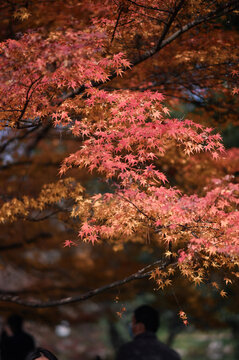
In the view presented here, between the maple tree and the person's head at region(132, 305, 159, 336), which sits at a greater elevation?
the maple tree

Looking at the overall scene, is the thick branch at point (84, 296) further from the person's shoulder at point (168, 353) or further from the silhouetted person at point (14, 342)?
the silhouetted person at point (14, 342)

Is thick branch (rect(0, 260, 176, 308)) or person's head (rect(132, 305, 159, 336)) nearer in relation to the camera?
person's head (rect(132, 305, 159, 336))

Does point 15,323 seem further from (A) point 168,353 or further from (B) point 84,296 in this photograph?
(B) point 84,296

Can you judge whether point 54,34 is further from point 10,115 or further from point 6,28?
point 6,28

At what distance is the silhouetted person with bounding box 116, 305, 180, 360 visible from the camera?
2.74 m

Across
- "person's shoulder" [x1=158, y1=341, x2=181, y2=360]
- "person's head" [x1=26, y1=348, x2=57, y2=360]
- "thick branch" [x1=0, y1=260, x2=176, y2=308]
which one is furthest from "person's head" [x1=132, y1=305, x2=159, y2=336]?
"thick branch" [x1=0, y1=260, x2=176, y2=308]

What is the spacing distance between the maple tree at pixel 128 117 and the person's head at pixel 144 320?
1.15m

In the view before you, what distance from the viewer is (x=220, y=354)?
1538cm

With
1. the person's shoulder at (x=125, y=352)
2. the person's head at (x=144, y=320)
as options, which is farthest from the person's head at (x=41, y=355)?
the person's head at (x=144, y=320)

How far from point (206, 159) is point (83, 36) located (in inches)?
203

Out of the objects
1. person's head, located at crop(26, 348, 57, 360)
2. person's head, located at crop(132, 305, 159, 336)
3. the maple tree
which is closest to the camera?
person's head, located at crop(26, 348, 57, 360)

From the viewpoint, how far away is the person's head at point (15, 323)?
3467 mm

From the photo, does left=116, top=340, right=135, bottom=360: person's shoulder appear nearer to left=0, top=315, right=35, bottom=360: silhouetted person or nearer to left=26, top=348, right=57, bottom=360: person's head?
left=26, top=348, right=57, bottom=360: person's head

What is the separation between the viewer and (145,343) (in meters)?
2.81
